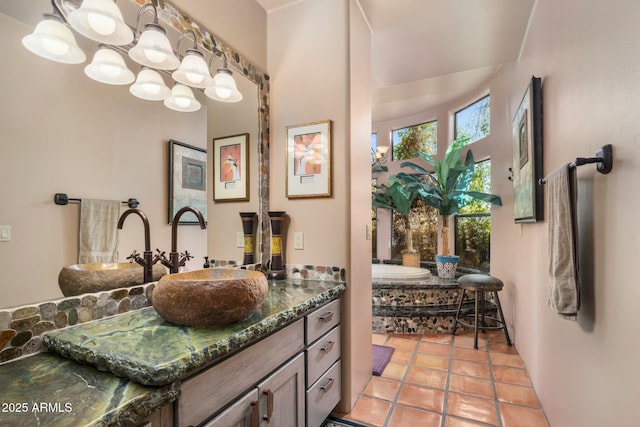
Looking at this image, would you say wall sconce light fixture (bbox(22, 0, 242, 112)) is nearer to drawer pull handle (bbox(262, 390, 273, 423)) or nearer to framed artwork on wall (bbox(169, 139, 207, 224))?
framed artwork on wall (bbox(169, 139, 207, 224))

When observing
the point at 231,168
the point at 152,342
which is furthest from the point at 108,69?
the point at 152,342

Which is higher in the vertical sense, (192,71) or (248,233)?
(192,71)

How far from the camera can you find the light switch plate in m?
0.92

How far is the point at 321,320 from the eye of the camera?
1.67 meters

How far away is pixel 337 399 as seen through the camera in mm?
1866

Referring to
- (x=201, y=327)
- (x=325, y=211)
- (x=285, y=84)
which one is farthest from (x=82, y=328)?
(x=285, y=84)

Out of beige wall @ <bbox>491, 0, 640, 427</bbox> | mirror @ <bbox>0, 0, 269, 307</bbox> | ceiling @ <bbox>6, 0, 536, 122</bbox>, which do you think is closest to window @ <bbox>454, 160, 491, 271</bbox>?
ceiling @ <bbox>6, 0, 536, 122</bbox>

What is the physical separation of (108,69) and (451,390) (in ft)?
9.07

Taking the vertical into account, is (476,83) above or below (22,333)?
above

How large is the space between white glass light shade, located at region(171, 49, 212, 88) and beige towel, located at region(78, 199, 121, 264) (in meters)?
0.71

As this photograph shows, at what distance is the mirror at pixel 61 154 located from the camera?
943mm

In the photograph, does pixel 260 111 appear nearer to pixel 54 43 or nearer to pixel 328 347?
pixel 54 43

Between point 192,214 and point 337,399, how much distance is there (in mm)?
1398

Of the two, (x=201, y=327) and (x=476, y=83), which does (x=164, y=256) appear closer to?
(x=201, y=327)
